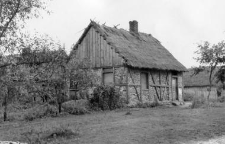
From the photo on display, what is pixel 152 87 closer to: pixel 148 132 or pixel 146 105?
pixel 146 105

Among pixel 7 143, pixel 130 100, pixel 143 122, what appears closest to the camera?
pixel 7 143

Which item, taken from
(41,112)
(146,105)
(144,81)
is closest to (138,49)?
(144,81)

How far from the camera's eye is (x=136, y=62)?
2028cm

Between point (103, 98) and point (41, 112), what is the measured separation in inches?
158

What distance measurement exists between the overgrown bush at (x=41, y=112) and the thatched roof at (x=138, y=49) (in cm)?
603

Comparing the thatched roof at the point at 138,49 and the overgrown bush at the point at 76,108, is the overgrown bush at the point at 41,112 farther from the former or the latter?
the thatched roof at the point at 138,49

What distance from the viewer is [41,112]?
1548 centimetres

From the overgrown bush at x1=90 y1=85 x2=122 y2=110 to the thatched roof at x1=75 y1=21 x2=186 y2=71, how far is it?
244 cm

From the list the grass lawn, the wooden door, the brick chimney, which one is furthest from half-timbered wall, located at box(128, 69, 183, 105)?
the grass lawn

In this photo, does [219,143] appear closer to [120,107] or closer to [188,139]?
[188,139]

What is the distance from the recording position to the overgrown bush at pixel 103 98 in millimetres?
17828

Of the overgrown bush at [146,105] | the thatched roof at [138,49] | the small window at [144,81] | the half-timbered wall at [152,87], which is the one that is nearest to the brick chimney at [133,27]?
the thatched roof at [138,49]

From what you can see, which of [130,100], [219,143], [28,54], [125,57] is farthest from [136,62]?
[219,143]

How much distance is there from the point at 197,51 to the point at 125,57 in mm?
8717
